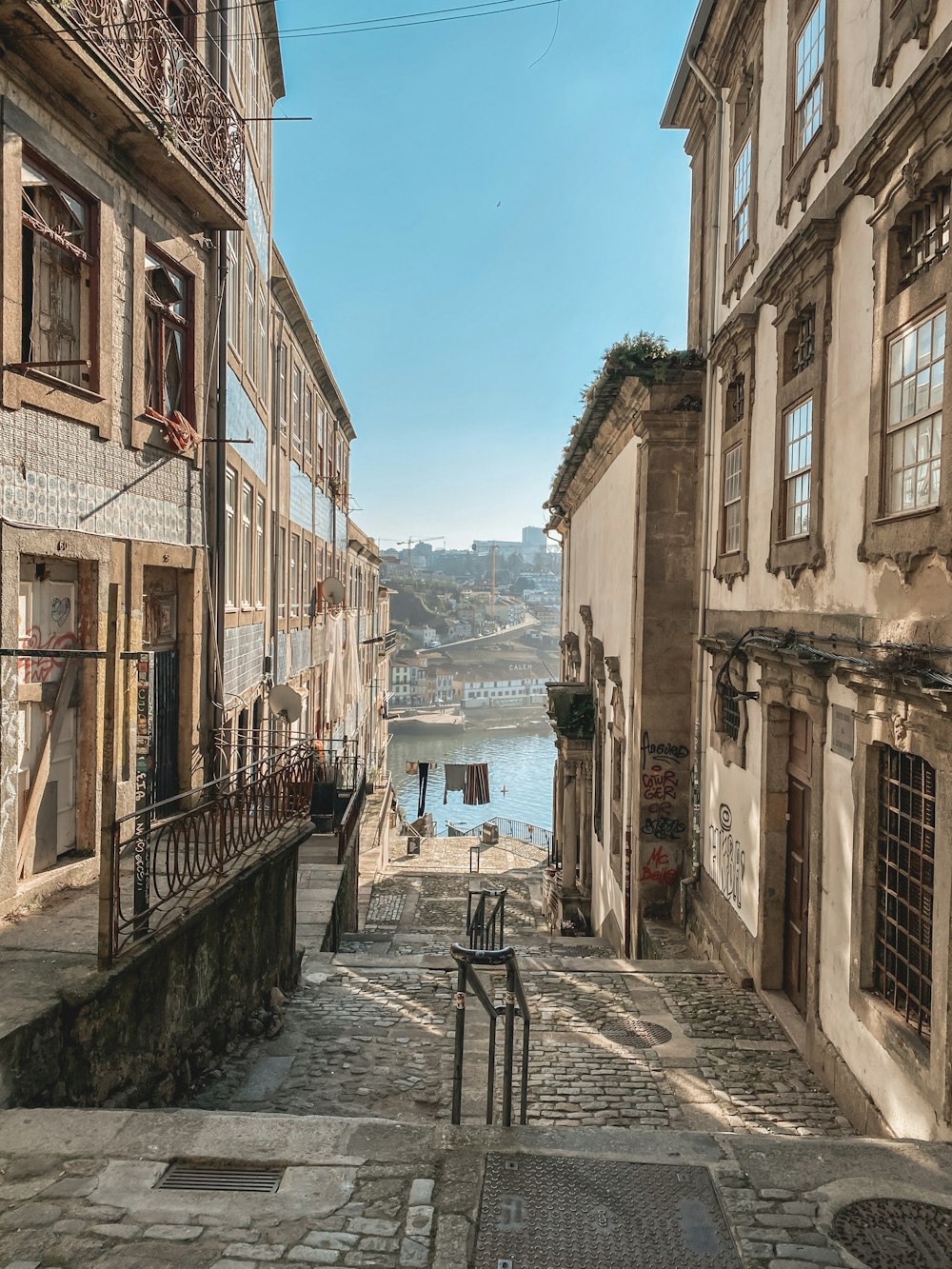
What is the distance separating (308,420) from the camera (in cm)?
1978

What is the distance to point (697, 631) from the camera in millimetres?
11891

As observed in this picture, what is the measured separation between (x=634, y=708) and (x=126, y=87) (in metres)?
9.78

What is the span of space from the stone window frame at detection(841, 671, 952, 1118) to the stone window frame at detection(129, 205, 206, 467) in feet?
23.7

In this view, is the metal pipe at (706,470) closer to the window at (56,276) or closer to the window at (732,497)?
the window at (732,497)

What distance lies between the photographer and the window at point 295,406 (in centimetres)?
1741

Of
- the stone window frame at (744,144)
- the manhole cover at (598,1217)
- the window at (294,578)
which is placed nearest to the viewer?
the manhole cover at (598,1217)

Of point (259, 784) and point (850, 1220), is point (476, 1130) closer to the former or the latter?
point (850, 1220)

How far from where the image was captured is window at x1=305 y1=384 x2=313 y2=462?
63.6 feet

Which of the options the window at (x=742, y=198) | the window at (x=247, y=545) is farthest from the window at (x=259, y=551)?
the window at (x=742, y=198)

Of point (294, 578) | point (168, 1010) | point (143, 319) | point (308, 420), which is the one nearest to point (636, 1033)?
point (168, 1010)

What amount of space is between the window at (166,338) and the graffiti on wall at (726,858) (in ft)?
27.2

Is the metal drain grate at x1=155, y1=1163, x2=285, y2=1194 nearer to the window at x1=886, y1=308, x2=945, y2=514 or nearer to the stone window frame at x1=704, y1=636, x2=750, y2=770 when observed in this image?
the window at x1=886, y1=308, x2=945, y2=514

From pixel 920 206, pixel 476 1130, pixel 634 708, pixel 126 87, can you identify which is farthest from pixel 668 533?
pixel 476 1130

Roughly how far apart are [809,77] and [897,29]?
7.97ft
